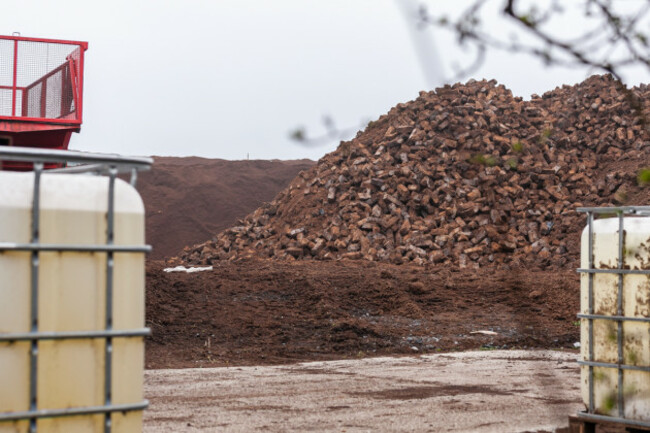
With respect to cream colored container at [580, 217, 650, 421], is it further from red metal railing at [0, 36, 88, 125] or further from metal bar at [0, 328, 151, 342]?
red metal railing at [0, 36, 88, 125]

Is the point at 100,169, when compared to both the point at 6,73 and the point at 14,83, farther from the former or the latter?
the point at 6,73

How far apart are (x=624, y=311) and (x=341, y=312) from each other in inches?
336

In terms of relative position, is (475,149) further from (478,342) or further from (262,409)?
(262,409)

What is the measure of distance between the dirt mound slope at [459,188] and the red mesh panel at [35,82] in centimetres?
849

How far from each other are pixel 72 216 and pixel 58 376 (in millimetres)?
593

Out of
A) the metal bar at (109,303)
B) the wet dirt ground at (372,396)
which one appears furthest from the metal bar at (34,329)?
the wet dirt ground at (372,396)

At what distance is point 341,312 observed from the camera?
13.3m

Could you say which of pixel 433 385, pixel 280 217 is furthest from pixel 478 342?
pixel 280 217

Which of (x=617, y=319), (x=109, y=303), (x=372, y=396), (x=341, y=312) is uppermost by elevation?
(x=109, y=303)

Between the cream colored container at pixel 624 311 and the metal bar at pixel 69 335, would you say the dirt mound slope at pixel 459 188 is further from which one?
the metal bar at pixel 69 335

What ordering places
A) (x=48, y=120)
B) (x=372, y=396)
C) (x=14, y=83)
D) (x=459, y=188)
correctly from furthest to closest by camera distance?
(x=459, y=188) → (x=14, y=83) → (x=48, y=120) → (x=372, y=396)

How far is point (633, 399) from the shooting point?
4.98 metres

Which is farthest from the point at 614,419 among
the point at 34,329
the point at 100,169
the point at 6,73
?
the point at 6,73

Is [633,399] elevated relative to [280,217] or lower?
lower
